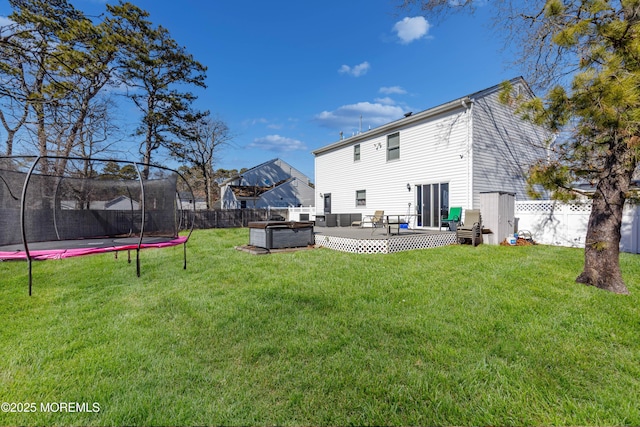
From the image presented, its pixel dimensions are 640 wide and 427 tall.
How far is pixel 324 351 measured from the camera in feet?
8.18

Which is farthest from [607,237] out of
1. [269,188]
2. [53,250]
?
[269,188]

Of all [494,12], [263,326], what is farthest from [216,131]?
[263,326]

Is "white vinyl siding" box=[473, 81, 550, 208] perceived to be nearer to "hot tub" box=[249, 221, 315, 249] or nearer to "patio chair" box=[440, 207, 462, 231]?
"patio chair" box=[440, 207, 462, 231]

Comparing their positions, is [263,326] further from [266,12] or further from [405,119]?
[266,12]

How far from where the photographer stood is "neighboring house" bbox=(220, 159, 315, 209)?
26594mm

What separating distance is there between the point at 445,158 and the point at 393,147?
2.56 meters

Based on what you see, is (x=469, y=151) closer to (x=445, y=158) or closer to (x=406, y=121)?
(x=445, y=158)

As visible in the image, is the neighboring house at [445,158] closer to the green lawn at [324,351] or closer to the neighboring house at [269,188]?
the green lawn at [324,351]

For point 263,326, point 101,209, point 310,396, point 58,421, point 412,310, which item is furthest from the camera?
point 101,209

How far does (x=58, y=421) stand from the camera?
1.72 metres

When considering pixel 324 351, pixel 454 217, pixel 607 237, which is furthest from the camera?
pixel 454 217

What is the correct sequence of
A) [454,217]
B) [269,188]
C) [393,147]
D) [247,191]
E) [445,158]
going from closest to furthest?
[454,217]
[445,158]
[393,147]
[247,191]
[269,188]

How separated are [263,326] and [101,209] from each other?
5549 mm

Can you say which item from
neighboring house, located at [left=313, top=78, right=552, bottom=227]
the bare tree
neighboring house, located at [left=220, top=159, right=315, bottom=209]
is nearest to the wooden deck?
neighboring house, located at [left=313, top=78, right=552, bottom=227]
